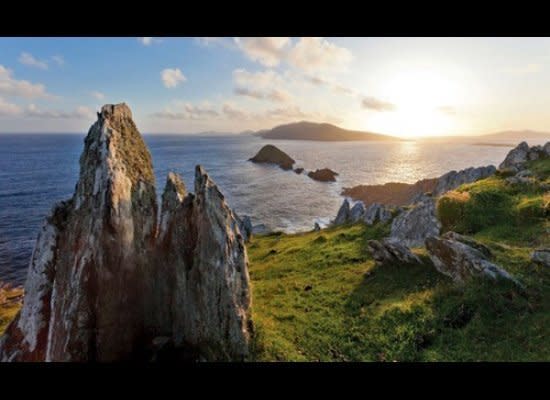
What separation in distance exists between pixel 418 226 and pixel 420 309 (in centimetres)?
1077

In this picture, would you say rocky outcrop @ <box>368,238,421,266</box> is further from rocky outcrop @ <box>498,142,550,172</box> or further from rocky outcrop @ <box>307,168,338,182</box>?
rocky outcrop @ <box>307,168,338,182</box>

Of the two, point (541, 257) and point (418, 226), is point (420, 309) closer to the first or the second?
point (541, 257)

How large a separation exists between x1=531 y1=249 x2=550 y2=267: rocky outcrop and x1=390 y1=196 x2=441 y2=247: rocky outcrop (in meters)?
7.52

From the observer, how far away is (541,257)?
1434cm

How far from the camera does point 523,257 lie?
1548 cm

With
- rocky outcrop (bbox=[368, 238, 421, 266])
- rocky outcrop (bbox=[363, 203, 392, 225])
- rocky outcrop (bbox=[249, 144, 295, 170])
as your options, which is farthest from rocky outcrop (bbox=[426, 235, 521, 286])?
rocky outcrop (bbox=[249, 144, 295, 170])

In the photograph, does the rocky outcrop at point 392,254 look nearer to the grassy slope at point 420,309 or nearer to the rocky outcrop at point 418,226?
the grassy slope at point 420,309

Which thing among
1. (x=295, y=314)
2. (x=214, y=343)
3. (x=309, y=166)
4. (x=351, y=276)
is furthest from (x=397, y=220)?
(x=309, y=166)

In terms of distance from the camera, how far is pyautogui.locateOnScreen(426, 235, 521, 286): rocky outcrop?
13.9 meters

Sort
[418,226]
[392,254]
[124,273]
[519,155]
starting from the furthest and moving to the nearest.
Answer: [519,155] < [418,226] < [392,254] < [124,273]

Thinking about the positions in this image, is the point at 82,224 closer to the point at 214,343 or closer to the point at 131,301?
the point at 131,301

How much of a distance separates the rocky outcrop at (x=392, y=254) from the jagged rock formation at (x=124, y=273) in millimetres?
10319

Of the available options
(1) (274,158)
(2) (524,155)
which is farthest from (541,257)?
(1) (274,158)
